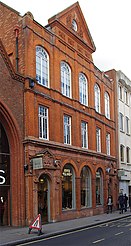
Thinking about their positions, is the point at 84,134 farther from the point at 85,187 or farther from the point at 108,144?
the point at 108,144

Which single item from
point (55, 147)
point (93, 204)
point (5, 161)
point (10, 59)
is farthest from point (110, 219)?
point (10, 59)

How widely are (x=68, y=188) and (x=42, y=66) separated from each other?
8168 mm

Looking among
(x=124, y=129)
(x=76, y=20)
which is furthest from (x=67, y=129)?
(x=124, y=129)

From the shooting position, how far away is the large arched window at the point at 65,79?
2432 centimetres

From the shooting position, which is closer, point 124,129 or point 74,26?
point 74,26

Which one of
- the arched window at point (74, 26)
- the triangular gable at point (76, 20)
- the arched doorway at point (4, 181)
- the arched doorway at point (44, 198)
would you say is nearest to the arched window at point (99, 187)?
the arched doorway at point (44, 198)

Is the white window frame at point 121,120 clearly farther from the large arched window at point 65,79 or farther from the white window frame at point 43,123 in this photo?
the white window frame at point 43,123

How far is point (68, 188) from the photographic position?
77.8 feet

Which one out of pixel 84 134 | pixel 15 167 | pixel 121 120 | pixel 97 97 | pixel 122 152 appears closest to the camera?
pixel 15 167

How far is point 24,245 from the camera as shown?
13117 millimetres

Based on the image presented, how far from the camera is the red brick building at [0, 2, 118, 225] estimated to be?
20.2 meters

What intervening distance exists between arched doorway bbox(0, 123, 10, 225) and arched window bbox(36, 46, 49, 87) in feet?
14.2

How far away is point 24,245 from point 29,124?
26.5 ft

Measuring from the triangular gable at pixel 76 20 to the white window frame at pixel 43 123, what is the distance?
21.0ft
